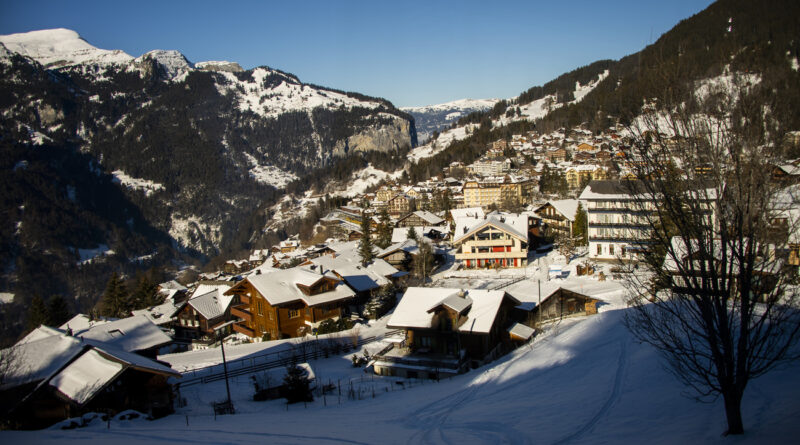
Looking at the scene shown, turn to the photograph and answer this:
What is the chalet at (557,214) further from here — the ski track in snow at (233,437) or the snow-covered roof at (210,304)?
the ski track in snow at (233,437)

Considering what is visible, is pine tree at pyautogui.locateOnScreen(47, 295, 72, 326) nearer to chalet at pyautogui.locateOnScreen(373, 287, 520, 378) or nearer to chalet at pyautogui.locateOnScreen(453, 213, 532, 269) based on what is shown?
chalet at pyautogui.locateOnScreen(373, 287, 520, 378)

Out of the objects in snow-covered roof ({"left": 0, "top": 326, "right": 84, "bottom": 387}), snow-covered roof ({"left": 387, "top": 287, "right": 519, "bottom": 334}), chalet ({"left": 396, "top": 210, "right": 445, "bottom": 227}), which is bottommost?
snow-covered roof ({"left": 387, "top": 287, "right": 519, "bottom": 334})

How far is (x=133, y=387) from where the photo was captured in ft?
53.6

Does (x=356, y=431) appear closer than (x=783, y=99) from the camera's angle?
No

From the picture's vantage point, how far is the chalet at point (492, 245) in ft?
137

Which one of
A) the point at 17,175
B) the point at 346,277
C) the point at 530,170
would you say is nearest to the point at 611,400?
the point at 346,277

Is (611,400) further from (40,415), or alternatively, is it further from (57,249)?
(57,249)

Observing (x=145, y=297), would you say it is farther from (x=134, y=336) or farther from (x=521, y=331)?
(x=521, y=331)

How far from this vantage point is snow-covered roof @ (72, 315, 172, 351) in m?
22.8

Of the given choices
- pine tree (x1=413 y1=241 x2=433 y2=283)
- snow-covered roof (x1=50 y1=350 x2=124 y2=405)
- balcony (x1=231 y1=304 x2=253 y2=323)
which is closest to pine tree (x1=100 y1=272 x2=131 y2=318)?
balcony (x1=231 y1=304 x2=253 y2=323)

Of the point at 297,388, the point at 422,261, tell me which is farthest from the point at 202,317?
the point at 297,388

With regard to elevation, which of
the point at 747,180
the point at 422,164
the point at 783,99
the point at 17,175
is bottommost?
the point at 747,180

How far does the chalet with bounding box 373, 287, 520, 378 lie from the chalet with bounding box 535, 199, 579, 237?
96.7ft

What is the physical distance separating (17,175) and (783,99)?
23594 cm
